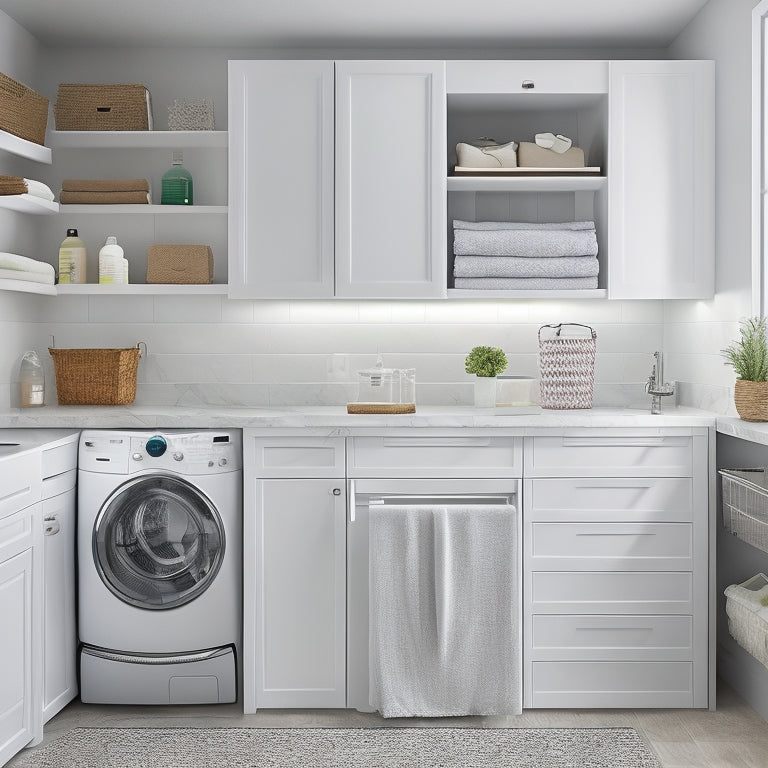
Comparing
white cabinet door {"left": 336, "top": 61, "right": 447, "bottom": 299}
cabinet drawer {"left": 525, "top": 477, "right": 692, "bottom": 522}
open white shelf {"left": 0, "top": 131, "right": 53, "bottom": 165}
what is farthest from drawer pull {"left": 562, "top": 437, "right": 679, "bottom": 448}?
open white shelf {"left": 0, "top": 131, "right": 53, "bottom": 165}

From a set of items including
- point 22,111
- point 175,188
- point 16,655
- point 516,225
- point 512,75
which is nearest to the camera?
point 16,655

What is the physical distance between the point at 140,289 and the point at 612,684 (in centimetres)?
230

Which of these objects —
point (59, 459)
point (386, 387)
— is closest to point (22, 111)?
point (59, 459)

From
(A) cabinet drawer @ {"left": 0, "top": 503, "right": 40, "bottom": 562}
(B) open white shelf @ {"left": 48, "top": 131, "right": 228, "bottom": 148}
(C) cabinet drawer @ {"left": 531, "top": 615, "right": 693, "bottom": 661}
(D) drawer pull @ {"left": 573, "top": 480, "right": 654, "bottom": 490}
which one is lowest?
(C) cabinet drawer @ {"left": 531, "top": 615, "right": 693, "bottom": 661}

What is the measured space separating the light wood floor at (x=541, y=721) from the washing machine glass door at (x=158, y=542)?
0.39m

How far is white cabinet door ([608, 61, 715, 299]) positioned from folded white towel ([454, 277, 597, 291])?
0.37 ft

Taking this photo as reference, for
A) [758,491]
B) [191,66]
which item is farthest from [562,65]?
[758,491]

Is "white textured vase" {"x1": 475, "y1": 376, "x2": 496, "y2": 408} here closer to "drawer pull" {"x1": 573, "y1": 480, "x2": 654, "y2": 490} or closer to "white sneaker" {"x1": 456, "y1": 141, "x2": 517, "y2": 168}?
"drawer pull" {"x1": 573, "y1": 480, "x2": 654, "y2": 490}

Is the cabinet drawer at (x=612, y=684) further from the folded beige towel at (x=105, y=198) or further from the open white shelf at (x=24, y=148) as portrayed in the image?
the open white shelf at (x=24, y=148)

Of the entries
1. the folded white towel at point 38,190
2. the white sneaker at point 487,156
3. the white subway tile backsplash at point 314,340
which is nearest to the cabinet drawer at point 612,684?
the white subway tile backsplash at point 314,340

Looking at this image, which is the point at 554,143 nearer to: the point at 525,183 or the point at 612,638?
the point at 525,183

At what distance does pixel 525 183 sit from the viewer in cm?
327

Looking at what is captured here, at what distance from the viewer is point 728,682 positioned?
10.3 ft

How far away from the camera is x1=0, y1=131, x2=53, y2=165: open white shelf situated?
2.99 metres
